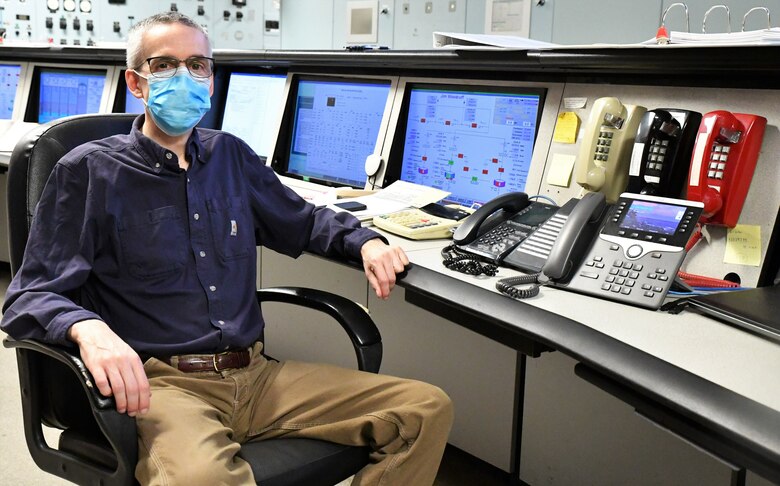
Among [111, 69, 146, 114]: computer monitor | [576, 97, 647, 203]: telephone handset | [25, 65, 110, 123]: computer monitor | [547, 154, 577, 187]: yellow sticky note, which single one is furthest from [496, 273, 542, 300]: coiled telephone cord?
[25, 65, 110, 123]: computer monitor

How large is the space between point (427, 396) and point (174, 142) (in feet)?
2.37

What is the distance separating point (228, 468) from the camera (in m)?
1.12

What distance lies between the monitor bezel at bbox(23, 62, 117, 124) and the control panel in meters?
2.57

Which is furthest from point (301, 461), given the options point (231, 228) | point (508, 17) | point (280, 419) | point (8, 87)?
point (508, 17)

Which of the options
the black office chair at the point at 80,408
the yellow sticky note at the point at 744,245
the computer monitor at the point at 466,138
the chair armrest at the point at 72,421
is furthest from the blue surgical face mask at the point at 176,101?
→ the yellow sticky note at the point at 744,245

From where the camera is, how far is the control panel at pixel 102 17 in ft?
20.2

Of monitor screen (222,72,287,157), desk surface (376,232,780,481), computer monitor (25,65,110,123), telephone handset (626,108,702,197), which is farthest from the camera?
computer monitor (25,65,110,123)

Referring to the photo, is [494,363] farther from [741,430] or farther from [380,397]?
[741,430]

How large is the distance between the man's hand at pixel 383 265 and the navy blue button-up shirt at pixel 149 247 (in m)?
0.04

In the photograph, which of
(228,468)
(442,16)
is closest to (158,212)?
(228,468)

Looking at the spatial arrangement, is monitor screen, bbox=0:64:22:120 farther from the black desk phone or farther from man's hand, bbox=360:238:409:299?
the black desk phone

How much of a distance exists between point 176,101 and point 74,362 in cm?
57

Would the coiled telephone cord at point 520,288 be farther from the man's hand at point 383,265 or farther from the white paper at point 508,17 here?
the white paper at point 508,17

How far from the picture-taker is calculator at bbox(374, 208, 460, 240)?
5.73 feet
